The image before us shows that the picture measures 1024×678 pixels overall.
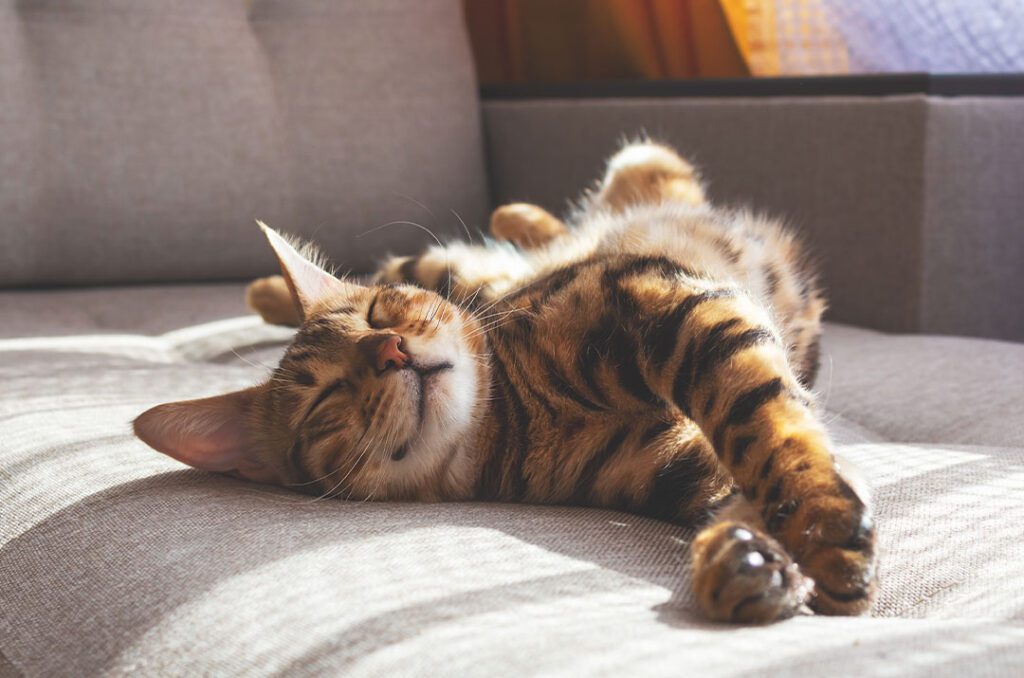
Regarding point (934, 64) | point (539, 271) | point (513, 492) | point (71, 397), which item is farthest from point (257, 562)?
point (934, 64)

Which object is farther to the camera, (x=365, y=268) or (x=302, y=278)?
(x=365, y=268)

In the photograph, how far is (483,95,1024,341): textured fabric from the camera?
193 centimetres

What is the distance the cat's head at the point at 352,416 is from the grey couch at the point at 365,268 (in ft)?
0.19

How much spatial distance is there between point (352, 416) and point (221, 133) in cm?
135

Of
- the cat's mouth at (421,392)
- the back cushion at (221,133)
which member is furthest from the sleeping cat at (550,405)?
the back cushion at (221,133)

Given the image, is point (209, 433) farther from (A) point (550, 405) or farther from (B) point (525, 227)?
(B) point (525, 227)

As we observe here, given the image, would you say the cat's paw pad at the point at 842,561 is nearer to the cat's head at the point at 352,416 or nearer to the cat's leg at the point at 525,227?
the cat's head at the point at 352,416

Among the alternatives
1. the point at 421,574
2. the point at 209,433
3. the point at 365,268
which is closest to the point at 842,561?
the point at 421,574

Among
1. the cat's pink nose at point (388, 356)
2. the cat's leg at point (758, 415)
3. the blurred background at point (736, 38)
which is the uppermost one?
the blurred background at point (736, 38)

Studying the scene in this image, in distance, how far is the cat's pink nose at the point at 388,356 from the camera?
1.17 meters

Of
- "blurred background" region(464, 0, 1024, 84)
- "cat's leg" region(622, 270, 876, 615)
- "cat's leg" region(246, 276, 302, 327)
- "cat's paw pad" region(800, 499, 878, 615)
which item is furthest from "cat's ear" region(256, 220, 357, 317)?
"blurred background" region(464, 0, 1024, 84)

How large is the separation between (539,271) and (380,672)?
0.95 metres

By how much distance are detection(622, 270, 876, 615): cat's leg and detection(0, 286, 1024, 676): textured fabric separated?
7 centimetres

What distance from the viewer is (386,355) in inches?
46.1
